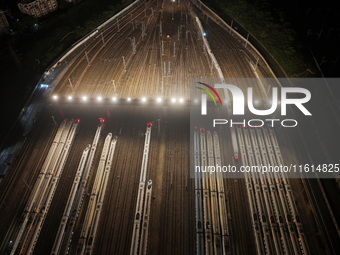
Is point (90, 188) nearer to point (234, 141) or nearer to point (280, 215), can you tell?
point (234, 141)

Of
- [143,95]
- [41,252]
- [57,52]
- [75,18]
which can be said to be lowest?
[41,252]

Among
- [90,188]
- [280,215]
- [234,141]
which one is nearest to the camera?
[280,215]

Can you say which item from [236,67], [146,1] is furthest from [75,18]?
[236,67]

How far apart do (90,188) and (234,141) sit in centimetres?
1689

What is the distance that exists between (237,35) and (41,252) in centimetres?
4417

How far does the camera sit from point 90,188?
2547cm

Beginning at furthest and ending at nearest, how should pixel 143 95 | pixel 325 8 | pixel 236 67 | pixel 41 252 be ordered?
1. pixel 325 8
2. pixel 236 67
3. pixel 143 95
4. pixel 41 252

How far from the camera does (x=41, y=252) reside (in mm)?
21438

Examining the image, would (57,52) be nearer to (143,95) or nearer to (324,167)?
(143,95)

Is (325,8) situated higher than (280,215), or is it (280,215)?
(325,8)

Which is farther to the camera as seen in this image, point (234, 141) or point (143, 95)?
point (143, 95)

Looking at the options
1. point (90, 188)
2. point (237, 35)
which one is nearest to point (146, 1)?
point (237, 35)

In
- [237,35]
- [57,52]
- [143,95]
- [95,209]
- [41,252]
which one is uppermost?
[237,35]

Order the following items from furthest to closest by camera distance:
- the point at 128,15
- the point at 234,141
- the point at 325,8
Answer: the point at 128,15 < the point at 325,8 < the point at 234,141
